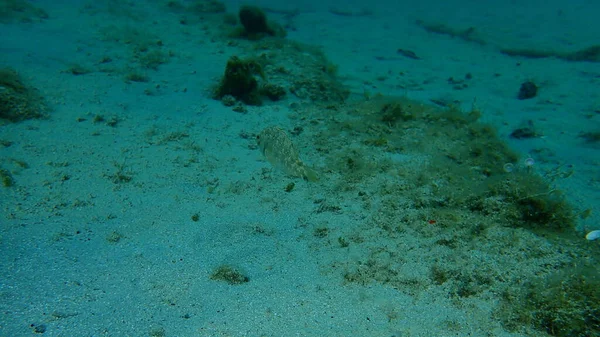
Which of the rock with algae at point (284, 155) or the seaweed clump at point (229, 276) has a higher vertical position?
the rock with algae at point (284, 155)

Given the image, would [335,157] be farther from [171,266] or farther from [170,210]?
[171,266]

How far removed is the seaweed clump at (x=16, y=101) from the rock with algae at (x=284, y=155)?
15.2 feet

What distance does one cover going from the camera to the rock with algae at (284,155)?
5418 mm

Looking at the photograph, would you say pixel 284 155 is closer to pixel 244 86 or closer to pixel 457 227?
pixel 457 227

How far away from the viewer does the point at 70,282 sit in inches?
127

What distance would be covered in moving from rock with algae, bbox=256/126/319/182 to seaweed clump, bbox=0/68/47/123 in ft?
15.2

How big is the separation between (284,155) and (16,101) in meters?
5.27

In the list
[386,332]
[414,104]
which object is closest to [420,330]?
[386,332]

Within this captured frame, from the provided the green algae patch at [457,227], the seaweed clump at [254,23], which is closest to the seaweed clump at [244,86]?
the green algae patch at [457,227]

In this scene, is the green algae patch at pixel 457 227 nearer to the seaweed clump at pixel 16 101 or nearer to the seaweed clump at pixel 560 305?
the seaweed clump at pixel 560 305

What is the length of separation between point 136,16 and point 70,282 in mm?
14289

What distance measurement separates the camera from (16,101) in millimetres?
6203

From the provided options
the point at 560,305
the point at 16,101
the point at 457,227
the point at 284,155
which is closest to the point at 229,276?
the point at 284,155

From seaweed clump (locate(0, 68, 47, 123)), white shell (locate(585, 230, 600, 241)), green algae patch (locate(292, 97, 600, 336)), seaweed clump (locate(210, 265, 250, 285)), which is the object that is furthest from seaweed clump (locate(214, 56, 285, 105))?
white shell (locate(585, 230, 600, 241))
